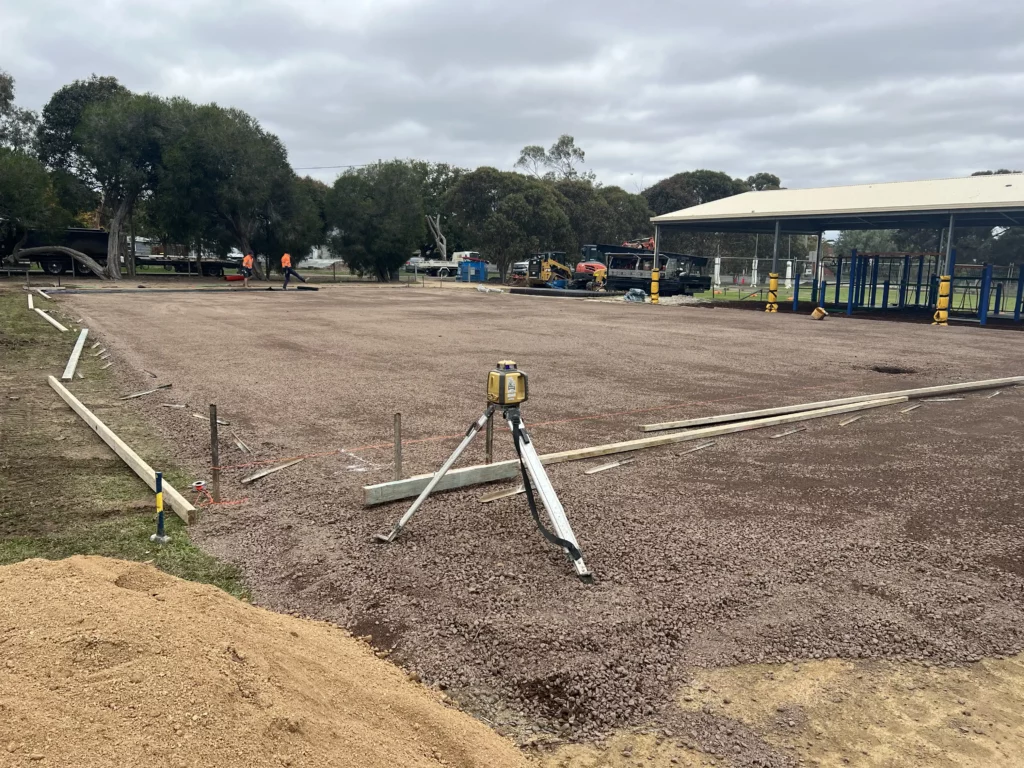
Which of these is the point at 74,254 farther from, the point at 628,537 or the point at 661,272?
the point at 628,537

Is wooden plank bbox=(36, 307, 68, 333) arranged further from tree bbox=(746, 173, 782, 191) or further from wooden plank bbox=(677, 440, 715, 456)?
tree bbox=(746, 173, 782, 191)

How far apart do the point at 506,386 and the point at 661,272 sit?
34996 millimetres

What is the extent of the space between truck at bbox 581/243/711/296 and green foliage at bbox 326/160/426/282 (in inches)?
663

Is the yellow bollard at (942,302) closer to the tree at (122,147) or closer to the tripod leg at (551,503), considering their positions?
the tripod leg at (551,503)

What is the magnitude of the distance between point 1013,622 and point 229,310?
2429 centimetres

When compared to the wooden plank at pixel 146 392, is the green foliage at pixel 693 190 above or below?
above

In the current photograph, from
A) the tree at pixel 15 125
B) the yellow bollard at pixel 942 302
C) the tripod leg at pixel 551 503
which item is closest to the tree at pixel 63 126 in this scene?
the tree at pixel 15 125

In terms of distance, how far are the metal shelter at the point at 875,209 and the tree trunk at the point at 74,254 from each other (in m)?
32.0

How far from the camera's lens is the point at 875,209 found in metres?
26.9

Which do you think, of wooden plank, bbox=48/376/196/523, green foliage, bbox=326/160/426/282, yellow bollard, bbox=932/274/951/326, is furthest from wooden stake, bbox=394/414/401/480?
green foliage, bbox=326/160/426/282

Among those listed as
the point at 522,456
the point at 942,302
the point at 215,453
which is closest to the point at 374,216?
the point at 942,302

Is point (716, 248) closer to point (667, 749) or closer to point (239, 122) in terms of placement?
point (239, 122)

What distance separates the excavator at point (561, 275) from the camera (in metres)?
43.6

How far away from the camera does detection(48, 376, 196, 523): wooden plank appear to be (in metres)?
5.49
